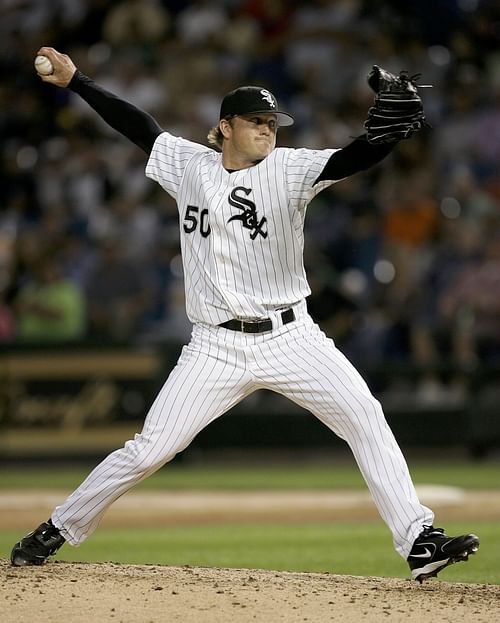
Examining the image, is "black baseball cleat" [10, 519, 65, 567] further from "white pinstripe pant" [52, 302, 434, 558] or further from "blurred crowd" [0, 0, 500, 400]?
"blurred crowd" [0, 0, 500, 400]

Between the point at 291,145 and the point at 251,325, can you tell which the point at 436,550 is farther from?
the point at 291,145

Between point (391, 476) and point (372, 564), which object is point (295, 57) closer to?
point (372, 564)

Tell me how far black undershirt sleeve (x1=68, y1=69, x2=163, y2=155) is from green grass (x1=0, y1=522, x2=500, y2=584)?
Answer: 2.25m

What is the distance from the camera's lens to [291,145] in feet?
44.3

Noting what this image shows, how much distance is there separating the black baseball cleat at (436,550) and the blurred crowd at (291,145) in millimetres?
7323

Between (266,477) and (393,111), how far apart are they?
737 cm

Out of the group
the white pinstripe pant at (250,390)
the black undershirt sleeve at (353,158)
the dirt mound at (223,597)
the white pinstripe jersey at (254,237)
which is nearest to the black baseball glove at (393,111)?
the black undershirt sleeve at (353,158)

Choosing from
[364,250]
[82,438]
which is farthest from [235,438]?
[364,250]

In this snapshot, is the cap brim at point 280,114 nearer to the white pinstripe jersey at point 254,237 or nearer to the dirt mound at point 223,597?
the white pinstripe jersey at point 254,237

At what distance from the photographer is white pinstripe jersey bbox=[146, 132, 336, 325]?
16.5ft

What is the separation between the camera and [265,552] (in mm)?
7070

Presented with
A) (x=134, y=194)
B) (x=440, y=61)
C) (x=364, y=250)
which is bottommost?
(x=364, y=250)

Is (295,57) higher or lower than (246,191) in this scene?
higher

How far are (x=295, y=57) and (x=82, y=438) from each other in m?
5.03
